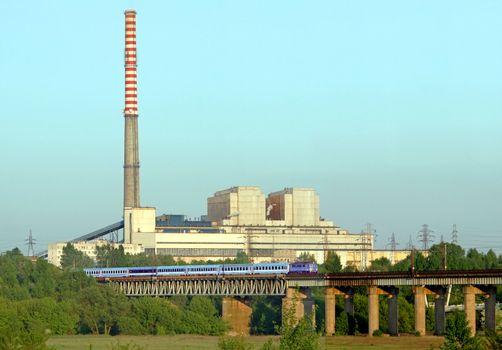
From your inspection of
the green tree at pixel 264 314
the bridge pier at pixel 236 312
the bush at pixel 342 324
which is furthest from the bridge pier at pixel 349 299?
the bridge pier at pixel 236 312

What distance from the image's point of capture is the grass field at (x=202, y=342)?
97.8 meters

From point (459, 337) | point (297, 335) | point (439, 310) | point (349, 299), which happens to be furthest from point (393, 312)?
point (297, 335)

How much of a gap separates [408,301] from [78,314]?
1270 inches

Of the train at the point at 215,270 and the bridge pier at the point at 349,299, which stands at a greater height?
the train at the point at 215,270

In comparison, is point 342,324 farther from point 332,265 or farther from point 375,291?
point 332,265

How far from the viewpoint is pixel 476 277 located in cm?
10556

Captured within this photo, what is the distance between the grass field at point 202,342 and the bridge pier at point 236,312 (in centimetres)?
1041

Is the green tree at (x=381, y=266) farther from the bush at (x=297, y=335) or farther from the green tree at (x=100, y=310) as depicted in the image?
the bush at (x=297, y=335)

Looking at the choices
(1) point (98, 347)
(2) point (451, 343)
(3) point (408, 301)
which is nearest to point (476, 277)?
(3) point (408, 301)

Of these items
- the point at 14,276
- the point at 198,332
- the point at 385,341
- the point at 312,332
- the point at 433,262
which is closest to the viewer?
the point at 312,332

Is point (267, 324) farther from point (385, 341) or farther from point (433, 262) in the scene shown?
point (385, 341)

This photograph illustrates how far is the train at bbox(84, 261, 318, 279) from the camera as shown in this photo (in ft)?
461

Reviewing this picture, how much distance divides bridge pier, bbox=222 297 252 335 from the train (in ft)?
11.5

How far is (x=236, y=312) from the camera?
464 feet
